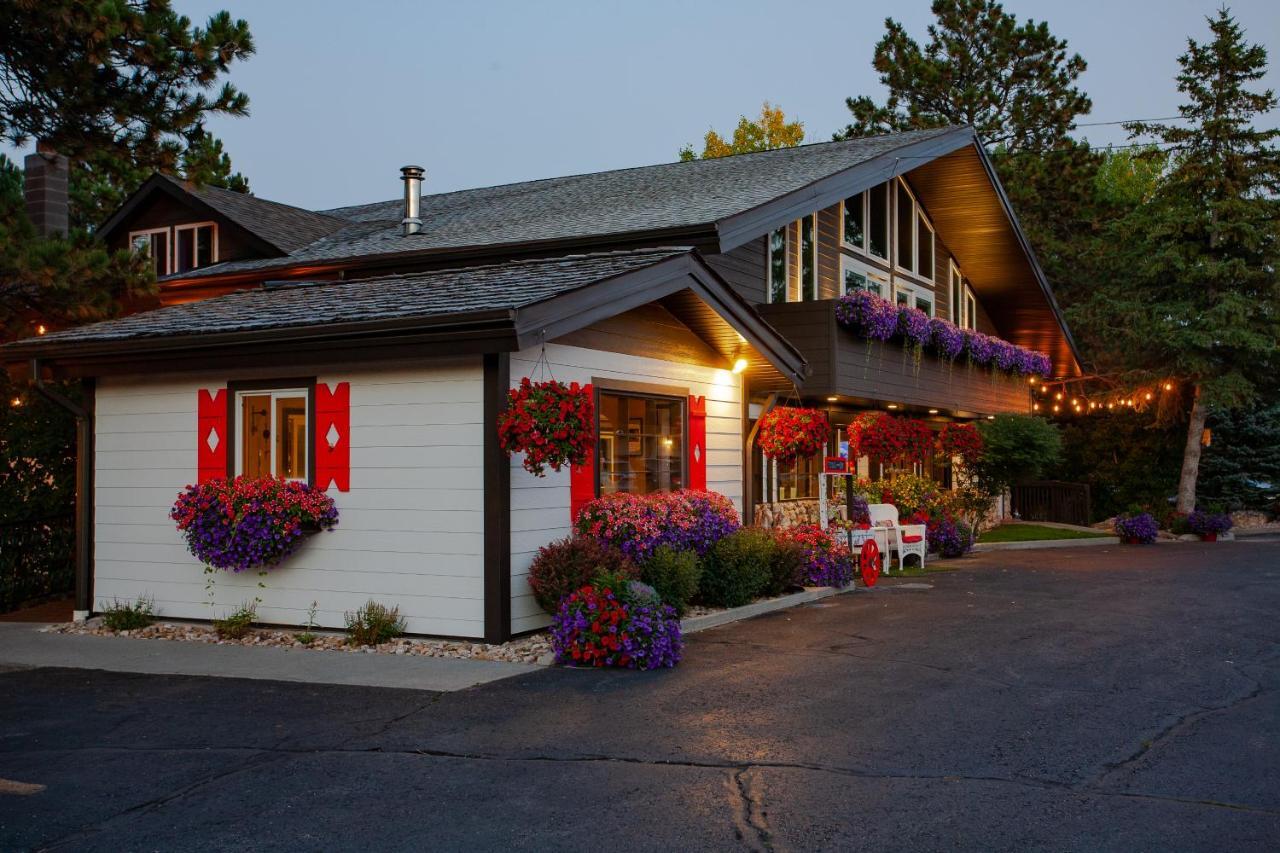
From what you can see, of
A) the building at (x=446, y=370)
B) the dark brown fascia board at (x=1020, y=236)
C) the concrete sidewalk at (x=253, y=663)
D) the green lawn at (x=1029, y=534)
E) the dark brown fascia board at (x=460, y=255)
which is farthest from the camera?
the green lawn at (x=1029, y=534)

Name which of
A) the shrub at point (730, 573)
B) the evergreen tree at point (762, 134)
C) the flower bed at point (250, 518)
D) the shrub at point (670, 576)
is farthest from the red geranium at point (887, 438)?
the evergreen tree at point (762, 134)

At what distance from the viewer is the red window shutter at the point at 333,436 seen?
443 inches

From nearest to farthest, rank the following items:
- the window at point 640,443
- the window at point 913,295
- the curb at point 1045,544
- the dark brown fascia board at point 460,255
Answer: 1. the window at point 640,443
2. the dark brown fascia board at point 460,255
3. the window at point 913,295
4. the curb at point 1045,544

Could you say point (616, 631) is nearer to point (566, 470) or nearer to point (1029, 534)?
point (566, 470)

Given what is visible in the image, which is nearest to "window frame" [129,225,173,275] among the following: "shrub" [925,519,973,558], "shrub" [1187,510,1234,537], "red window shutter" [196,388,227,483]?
"red window shutter" [196,388,227,483]

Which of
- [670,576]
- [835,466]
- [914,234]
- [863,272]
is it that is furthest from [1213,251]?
[670,576]

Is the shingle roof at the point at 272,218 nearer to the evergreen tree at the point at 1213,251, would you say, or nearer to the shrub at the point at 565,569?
the shrub at the point at 565,569

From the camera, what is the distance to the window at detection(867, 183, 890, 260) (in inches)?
840

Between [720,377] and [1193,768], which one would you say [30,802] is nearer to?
[1193,768]

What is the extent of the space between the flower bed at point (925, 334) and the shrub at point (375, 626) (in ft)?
29.1

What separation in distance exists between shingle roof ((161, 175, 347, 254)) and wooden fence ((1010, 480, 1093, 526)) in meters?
18.4

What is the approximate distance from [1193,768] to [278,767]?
17.0ft

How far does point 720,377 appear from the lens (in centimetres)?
1457

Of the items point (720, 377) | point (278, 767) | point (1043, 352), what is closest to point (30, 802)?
point (278, 767)
